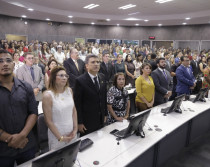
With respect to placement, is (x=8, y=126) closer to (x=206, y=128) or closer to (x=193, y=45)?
(x=206, y=128)

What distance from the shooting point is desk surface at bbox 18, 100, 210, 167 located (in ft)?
5.49

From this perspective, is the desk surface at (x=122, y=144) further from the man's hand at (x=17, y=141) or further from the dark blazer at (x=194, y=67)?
the dark blazer at (x=194, y=67)

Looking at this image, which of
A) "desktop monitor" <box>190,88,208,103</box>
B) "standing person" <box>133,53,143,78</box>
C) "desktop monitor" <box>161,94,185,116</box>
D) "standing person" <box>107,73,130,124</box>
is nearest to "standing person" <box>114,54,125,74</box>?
"standing person" <box>133,53,143,78</box>

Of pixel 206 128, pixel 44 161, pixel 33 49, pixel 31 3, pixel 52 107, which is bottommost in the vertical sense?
pixel 206 128

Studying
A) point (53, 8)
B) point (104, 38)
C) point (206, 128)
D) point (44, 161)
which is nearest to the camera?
point (44, 161)

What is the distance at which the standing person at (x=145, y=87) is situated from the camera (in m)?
3.12

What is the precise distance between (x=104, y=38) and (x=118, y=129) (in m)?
13.7

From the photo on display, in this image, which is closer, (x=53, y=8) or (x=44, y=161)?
(x=44, y=161)

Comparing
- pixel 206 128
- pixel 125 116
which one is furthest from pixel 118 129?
pixel 206 128

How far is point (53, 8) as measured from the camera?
31.9ft

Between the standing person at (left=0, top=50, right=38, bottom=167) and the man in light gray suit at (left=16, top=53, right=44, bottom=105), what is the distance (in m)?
1.67

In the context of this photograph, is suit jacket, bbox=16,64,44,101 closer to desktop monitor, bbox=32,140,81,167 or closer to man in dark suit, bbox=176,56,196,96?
desktop monitor, bbox=32,140,81,167

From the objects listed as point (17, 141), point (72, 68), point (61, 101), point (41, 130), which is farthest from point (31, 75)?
point (17, 141)

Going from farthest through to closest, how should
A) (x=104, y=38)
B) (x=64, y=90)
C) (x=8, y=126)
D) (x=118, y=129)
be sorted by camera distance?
(x=104, y=38)
(x=118, y=129)
(x=64, y=90)
(x=8, y=126)
